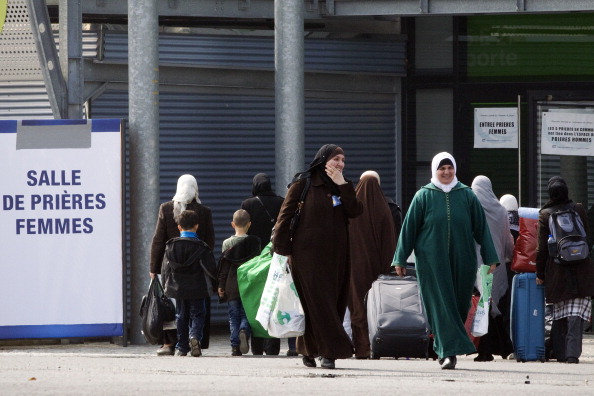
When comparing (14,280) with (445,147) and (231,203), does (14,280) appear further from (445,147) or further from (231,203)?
(445,147)

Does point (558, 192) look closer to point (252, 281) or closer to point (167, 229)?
point (252, 281)

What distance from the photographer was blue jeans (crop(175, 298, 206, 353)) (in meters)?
Result: 12.7

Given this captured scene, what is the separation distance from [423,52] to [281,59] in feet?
8.20

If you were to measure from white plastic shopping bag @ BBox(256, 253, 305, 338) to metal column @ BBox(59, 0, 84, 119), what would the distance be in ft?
15.5

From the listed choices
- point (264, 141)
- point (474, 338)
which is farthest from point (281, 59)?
point (474, 338)

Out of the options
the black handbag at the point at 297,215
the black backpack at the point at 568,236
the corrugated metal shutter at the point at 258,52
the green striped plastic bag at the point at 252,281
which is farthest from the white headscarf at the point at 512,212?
the corrugated metal shutter at the point at 258,52

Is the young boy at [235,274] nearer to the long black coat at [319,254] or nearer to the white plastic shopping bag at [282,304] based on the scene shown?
→ the white plastic shopping bag at [282,304]

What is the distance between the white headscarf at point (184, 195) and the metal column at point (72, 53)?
2.34m

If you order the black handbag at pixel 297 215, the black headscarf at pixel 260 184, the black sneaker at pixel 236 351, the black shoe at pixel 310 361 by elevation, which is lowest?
the black sneaker at pixel 236 351

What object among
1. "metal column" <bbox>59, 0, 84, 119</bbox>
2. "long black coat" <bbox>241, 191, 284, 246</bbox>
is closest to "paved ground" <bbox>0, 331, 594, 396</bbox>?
"long black coat" <bbox>241, 191, 284, 246</bbox>

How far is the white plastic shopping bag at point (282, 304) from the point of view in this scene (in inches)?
424

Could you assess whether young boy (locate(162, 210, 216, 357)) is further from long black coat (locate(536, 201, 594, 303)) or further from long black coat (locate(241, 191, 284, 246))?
long black coat (locate(536, 201, 594, 303))

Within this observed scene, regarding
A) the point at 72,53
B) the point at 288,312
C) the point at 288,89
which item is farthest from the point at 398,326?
the point at 72,53

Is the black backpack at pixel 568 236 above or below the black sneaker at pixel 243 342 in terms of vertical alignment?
above
